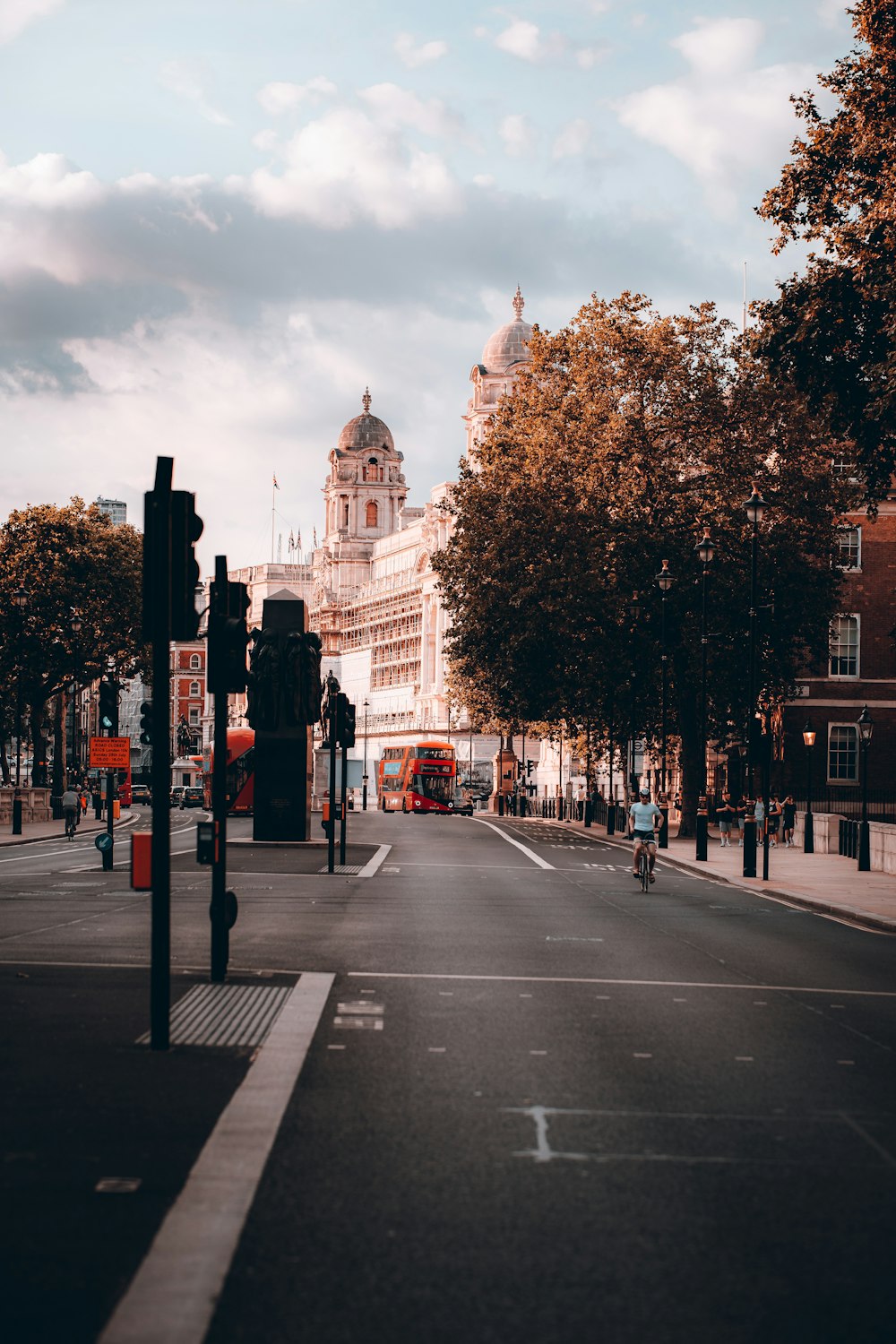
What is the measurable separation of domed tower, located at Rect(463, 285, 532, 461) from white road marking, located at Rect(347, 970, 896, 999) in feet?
403

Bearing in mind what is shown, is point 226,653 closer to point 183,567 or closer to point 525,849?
point 183,567

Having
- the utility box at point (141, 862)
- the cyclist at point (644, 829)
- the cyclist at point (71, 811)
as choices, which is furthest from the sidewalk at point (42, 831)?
the utility box at point (141, 862)

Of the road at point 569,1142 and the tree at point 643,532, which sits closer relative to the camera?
the road at point 569,1142

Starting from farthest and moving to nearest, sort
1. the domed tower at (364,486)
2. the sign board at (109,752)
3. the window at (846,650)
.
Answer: the domed tower at (364,486), the window at (846,650), the sign board at (109,752)

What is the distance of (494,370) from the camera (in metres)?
139

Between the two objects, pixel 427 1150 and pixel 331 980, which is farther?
pixel 331 980

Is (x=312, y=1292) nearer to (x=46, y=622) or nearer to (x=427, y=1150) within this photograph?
(x=427, y=1150)

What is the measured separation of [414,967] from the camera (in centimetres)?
1463

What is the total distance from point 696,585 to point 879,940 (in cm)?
3255

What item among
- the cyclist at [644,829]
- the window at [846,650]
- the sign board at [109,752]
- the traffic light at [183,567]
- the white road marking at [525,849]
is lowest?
the white road marking at [525,849]

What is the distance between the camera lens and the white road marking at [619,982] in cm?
1370

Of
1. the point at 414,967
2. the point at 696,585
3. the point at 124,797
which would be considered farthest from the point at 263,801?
the point at 124,797

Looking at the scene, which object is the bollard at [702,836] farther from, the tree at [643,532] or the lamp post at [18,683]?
the lamp post at [18,683]

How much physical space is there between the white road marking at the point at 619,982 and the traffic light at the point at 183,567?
4604 millimetres
